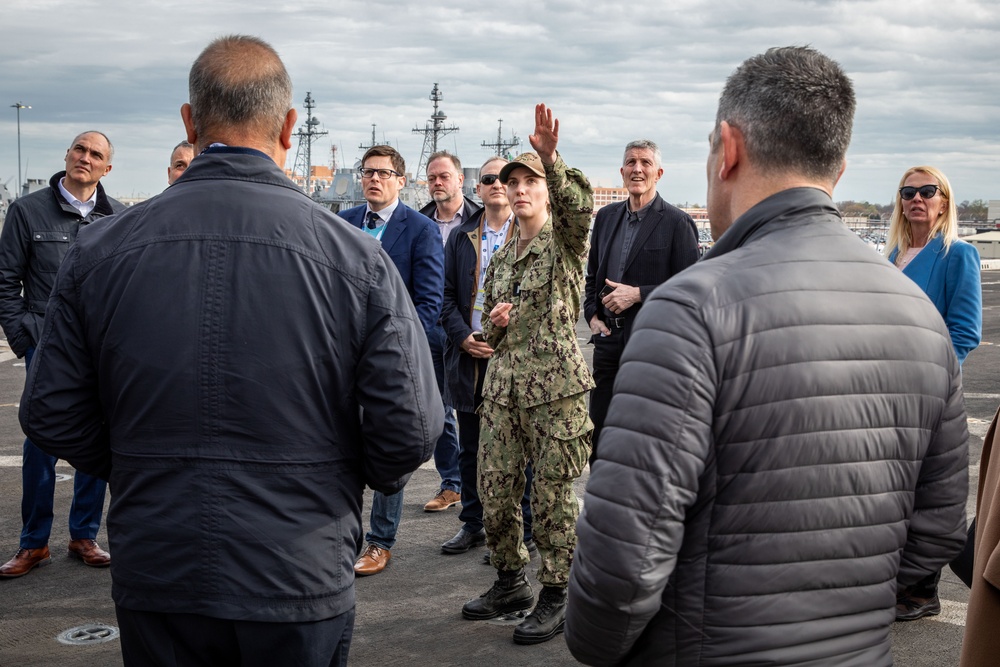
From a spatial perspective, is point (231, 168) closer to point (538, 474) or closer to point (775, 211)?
point (775, 211)

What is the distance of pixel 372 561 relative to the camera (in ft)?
17.7

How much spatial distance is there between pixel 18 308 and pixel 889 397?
4962 mm

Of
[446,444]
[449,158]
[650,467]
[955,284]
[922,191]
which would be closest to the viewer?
[650,467]

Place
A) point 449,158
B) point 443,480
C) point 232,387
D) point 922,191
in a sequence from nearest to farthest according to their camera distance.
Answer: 1. point 232,387
2. point 922,191
3. point 443,480
4. point 449,158

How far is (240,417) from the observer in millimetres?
2270

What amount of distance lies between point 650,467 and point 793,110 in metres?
0.81

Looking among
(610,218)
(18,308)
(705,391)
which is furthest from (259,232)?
(610,218)

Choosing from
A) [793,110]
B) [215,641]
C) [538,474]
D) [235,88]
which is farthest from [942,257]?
[215,641]

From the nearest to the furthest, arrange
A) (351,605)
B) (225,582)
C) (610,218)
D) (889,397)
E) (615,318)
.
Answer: (889,397)
(225,582)
(351,605)
(615,318)
(610,218)

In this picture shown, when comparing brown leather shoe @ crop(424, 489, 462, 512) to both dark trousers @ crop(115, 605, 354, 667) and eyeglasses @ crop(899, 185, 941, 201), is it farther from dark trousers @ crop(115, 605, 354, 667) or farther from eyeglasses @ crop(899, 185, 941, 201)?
dark trousers @ crop(115, 605, 354, 667)

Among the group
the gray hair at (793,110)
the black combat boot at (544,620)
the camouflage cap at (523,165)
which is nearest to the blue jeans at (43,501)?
the black combat boot at (544,620)

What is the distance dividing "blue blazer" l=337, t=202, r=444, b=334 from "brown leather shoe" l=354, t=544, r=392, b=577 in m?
1.37

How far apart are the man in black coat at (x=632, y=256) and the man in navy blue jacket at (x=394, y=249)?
1079 millimetres

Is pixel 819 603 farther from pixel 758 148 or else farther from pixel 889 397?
pixel 758 148
